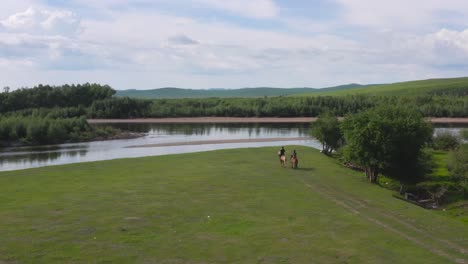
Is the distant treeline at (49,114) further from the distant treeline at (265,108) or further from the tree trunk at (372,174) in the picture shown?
the tree trunk at (372,174)

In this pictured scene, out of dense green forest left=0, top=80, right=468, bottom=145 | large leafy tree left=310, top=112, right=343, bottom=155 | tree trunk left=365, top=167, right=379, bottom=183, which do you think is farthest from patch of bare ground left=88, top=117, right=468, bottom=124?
tree trunk left=365, top=167, right=379, bottom=183

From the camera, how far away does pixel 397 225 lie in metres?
22.8

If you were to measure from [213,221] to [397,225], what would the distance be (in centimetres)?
856

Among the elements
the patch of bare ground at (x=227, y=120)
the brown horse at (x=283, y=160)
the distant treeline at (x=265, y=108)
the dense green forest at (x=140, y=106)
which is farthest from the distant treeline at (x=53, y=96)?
the brown horse at (x=283, y=160)

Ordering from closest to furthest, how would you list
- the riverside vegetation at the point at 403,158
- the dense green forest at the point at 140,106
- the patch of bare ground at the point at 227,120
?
the riverside vegetation at the point at 403,158
the patch of bare ground at the point at 227,120
the dense green forest at the point at 140,106

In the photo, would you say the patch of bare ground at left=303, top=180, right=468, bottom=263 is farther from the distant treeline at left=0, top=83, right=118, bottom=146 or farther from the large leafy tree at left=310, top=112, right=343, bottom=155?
the distant treeline at left=0, top=83, right=118, bottom=146

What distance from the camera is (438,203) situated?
120 ft

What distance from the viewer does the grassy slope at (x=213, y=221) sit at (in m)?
17.2

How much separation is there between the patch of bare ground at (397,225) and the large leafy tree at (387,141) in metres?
8.98

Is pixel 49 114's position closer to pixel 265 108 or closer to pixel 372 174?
pixel 265 108

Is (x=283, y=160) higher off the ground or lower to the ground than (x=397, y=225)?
higher

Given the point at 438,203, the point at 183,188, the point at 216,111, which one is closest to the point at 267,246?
the point at 183,188

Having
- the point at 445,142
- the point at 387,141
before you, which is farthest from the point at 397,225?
the point at 445,142

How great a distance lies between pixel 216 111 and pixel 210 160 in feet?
388
